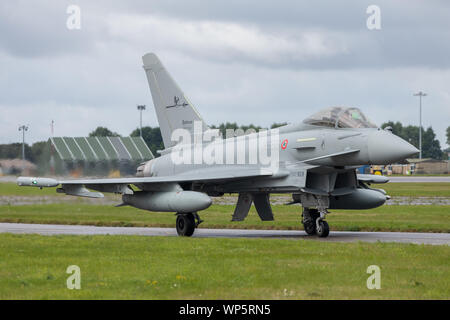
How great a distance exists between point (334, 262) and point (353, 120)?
20.2 feet

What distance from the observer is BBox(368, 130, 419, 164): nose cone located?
16859mm

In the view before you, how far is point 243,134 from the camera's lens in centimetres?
2152

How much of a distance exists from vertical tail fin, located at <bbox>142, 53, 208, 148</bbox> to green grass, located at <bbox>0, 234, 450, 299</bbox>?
708 centimetres

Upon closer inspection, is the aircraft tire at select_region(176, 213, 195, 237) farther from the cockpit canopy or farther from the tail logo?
the tail logo

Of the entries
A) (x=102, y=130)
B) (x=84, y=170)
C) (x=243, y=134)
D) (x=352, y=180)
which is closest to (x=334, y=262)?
(x=352, y=180)

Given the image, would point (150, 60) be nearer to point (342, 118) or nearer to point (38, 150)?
point (38, 150)

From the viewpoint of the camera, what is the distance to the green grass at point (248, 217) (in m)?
22.9

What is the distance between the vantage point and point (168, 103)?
77.4 feet

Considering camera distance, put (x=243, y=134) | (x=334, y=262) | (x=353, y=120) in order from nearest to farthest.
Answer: (x=334, y=262) < (x=353, y=120) < (x=243, y=134)

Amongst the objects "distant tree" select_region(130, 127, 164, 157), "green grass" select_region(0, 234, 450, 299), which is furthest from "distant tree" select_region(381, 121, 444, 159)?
"green grass" select_region(0, 234, 450, 299)

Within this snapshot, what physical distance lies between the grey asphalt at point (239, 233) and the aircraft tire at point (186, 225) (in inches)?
11.9

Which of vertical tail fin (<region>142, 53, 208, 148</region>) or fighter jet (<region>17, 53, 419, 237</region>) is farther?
vertical tail fin (<region>142, 53, 208, 148</region>)
